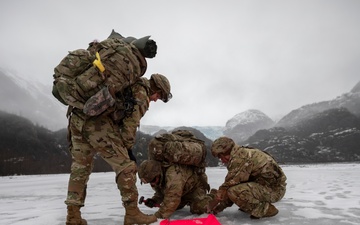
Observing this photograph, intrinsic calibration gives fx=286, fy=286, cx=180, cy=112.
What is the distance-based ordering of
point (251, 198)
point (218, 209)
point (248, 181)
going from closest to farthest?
point (251, 198)
point (248, 181)
point (218, 209)

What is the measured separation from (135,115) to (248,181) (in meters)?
1.90

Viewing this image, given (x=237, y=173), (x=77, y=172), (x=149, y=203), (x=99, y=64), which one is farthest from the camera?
(x=149, y=203)

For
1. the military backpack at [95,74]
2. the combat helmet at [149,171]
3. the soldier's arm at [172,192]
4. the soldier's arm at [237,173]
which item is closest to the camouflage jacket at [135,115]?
the military backpack at [95,74]

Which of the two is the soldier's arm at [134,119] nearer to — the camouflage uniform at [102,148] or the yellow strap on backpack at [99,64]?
the camouflage uniform at [102,148]

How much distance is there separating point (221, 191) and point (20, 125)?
184 m

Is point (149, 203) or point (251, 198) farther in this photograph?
point (149, 203)

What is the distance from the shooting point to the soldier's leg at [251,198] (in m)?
3.79

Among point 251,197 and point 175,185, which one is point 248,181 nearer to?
point 251,197

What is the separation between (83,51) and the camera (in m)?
3.37

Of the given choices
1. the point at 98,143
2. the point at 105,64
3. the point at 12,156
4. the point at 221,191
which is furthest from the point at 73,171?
the point at 12,156

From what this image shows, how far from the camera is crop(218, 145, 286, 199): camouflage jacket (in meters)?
3.97

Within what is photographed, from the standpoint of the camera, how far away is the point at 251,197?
3.84m

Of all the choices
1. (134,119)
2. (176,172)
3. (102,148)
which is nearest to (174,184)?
(176,172)

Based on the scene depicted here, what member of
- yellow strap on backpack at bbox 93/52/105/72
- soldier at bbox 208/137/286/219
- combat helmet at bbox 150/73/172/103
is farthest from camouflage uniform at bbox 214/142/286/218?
yellow strap on backpack at bbox 93/52/105/72
